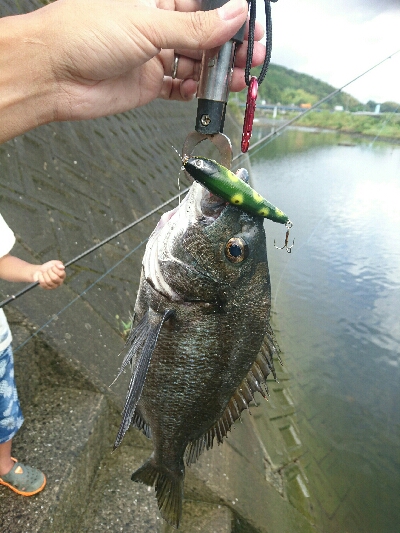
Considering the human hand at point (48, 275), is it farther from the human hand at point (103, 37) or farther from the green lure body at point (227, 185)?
the green lure body at point (227, 185)

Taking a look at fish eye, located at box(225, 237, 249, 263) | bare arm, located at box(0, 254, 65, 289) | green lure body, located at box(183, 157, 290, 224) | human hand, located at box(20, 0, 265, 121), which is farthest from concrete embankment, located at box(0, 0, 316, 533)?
green lure body, located at box(183, 157, 290, 224)

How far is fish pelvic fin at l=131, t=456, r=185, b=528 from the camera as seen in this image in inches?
66.7

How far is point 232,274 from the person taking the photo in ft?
4.21

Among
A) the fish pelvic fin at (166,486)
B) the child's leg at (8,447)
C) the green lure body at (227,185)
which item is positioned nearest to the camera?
the green lure body at (227,185)

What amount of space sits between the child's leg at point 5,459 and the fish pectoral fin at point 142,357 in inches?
56.4

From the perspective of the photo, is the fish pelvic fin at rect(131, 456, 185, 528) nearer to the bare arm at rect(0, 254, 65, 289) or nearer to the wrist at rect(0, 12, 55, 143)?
the bare arm at rect(0, 254, 65, 289)

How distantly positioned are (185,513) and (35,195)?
310cm

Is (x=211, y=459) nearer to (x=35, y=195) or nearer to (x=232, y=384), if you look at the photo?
(x=232, y=384)

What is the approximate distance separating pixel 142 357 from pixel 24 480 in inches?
60.1

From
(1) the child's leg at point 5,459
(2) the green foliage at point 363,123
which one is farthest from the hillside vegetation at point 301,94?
(1) the child's leg at point 5,459

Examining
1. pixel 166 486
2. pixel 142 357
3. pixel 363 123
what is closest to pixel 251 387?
pixel 142 357

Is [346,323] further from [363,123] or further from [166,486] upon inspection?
[166,486]

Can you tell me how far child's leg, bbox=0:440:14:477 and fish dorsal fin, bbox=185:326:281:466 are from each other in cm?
130

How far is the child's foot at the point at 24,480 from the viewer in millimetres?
2107
